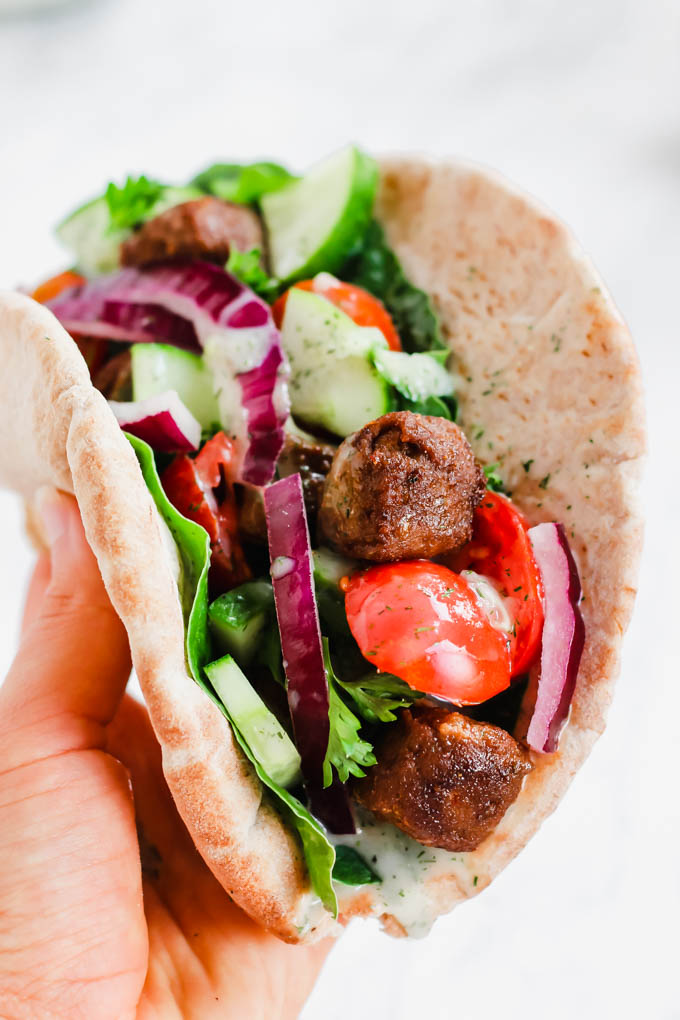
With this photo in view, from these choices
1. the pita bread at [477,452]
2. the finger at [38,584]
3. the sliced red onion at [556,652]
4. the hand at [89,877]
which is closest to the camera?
the pita bread at [477,452]

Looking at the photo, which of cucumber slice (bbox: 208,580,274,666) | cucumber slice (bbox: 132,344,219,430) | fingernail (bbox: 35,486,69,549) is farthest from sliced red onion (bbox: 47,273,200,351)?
cucumber slice (bbox: 208,580,274,666)

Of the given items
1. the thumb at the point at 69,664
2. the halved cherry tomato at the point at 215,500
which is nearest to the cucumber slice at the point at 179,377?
the halved cherry tomato at the point at 215,500

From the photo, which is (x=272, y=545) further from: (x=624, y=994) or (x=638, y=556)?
(x=624, y=994)

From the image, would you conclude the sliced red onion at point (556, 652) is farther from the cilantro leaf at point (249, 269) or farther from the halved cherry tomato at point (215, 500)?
the cilantro leaf at point (249, 269)

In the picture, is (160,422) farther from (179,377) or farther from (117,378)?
(117,378)

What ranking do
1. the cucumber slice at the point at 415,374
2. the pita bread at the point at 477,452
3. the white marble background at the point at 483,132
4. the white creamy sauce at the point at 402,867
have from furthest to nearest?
the white marble background at the point at 483,132
the cucumber slice at the point at 415,374
the white creamy sauce at the point at 402,867
the pita bread at the point at 477,452

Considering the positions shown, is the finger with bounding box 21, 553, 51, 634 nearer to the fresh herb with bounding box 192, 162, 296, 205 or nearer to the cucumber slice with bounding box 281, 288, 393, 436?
the cucumber slice with bounding box 281, 288, 393, 436
